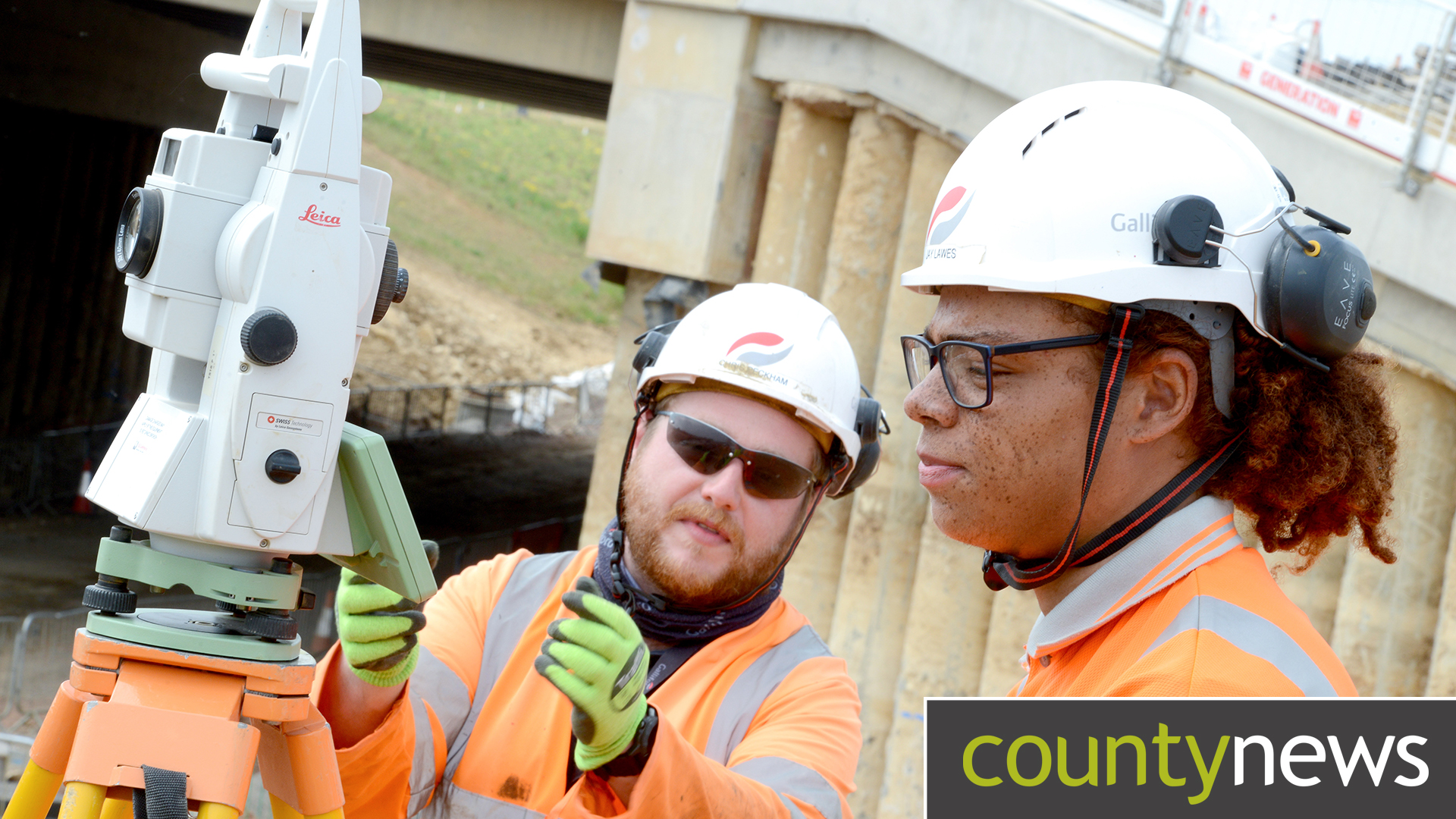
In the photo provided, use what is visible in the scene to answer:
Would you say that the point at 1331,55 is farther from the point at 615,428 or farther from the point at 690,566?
the point at 690,566

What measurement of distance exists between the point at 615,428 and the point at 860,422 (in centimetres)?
533

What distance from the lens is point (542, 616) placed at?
339 cm

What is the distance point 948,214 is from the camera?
2514mm

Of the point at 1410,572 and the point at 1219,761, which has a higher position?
the point at 1219,761

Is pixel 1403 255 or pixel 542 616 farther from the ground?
pixel 1403 255

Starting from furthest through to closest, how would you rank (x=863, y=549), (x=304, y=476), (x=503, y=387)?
1. (x=503, y=387)
2. (x=863, y=549)
3. (x=304, y=476)

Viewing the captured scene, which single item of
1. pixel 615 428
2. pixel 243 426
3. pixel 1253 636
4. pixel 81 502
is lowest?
pixel 81 502

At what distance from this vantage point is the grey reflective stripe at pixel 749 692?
317cm

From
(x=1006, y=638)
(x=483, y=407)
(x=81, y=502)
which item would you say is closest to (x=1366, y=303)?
(x=1006, y=638)

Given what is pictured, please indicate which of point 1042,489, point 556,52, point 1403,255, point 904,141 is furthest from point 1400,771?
point 556,52

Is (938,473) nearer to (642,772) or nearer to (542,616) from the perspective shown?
(642,772)

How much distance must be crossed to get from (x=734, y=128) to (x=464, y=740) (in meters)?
6.52

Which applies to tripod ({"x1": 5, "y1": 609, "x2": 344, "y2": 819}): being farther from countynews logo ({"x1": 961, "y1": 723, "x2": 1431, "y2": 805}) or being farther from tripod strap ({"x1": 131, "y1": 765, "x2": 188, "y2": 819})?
countynews logo ({"x1": 961, "y1": 723, "x2": 1431, "y2": 805})

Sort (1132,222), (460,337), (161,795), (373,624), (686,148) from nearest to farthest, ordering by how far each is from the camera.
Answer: (161,795) → (1132,222) → (373,624) → (686,148) → (460,337)
